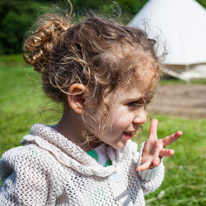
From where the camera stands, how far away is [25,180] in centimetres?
122

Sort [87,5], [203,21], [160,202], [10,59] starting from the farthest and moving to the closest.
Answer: [10,59]
[203,21]
[160,202]
[87,5]

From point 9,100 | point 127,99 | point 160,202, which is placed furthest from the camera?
point 9,100

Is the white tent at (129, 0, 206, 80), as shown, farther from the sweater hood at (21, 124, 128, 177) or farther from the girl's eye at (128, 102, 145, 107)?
the sweater hood at (21, 124, 128, 177)

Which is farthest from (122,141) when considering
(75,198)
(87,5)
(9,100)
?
(9,100)

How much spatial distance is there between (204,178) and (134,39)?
127 cm

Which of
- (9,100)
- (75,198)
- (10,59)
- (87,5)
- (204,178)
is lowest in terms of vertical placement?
(10,59)

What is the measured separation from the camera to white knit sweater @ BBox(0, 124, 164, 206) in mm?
1227

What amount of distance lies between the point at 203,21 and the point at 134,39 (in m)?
0.97

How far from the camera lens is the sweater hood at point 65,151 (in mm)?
1323

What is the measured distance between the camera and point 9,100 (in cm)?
566

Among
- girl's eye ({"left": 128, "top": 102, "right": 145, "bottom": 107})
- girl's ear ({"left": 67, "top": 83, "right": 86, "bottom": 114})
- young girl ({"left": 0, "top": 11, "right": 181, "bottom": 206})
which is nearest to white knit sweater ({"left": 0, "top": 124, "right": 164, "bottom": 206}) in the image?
young girl ({"left": 0, "top": 11, "right": 181, "bottom": 206})

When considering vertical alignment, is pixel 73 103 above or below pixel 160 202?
above

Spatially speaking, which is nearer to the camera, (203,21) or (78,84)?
(78,84)

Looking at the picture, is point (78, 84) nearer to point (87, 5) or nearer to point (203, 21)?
point (87, 5)
